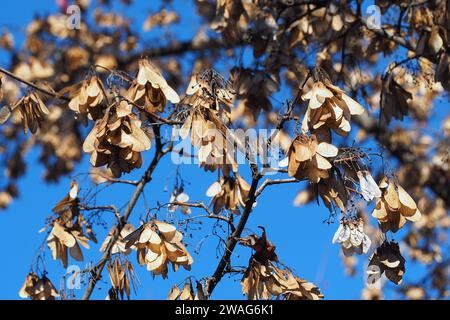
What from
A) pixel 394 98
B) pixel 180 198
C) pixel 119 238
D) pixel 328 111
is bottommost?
pixel 328 111

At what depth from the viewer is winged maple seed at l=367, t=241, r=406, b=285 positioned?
276 cm

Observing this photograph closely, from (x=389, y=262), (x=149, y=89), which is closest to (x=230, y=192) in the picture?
(x=149, y=89)

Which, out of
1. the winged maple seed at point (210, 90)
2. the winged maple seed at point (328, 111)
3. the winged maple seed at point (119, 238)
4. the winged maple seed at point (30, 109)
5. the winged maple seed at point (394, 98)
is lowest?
the winged maple seed at point (328, 111)

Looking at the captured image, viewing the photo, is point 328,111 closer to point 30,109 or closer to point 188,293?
point 188,293

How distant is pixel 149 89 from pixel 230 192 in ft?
1.77

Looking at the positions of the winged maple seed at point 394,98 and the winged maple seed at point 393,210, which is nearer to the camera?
the winged maple seed at point 393,210

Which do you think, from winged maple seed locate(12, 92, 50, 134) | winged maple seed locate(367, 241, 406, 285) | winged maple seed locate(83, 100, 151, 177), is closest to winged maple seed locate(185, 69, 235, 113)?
winged maple seed locate(83, 100, 151, 177)

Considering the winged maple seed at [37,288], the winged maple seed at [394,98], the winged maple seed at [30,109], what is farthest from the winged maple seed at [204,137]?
the winged maple seed at [394,98]

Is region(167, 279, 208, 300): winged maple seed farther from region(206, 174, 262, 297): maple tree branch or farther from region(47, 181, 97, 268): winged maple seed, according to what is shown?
region(47, 181, 97, 268): winged maple seed

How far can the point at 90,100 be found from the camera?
3.04m

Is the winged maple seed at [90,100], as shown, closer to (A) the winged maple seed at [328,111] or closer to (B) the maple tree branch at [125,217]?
(B) the maple tree branch at [125,217]

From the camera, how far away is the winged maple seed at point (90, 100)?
3.04 metres

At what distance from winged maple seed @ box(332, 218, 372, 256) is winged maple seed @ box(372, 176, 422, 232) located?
4.4 inches

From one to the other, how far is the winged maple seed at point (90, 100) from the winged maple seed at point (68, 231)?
44 cm
